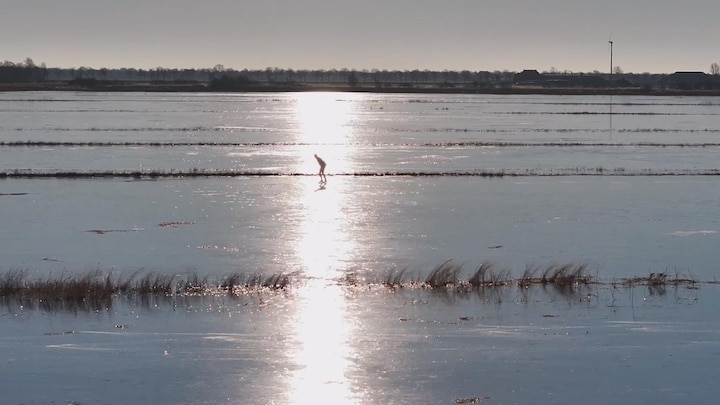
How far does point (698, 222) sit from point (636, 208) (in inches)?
83.1

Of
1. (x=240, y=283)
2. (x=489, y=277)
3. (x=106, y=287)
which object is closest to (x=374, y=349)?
(x=240, y=283)

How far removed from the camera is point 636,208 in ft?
68.3

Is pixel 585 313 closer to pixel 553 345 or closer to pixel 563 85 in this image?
pixel 553 345

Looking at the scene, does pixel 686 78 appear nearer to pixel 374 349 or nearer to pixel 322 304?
pixel 322 304

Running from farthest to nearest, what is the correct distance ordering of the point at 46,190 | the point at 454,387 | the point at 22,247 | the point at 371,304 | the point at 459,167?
the point at 459,167, the point at 46,190, the point at 22,247, the point at 371,304, the point at 454,387

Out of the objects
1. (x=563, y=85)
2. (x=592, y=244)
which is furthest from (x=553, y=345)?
(x=563, y=85)

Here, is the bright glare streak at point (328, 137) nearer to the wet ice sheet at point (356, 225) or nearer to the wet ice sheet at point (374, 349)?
the wet ice sheet at point (356, 225)

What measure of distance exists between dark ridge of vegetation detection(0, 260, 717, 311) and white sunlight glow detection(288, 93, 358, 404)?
61 cm

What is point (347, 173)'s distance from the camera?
91.1 feet

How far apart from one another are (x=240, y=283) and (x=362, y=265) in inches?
80.7

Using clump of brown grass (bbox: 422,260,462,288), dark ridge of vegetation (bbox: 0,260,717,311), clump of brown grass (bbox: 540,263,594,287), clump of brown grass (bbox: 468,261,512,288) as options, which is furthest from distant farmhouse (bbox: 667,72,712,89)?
clump of brown grass (bbox: 422,260,462,288)

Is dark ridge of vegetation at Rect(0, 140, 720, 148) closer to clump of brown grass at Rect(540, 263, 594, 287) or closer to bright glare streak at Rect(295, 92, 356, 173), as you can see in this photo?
bright glare streak at Rect(295, 92, 356, 173)

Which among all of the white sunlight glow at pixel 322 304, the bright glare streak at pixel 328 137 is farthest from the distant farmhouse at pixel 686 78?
the white sunlight glow at pixel 322 304

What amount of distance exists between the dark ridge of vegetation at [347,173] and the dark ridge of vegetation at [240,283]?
40.3ft
